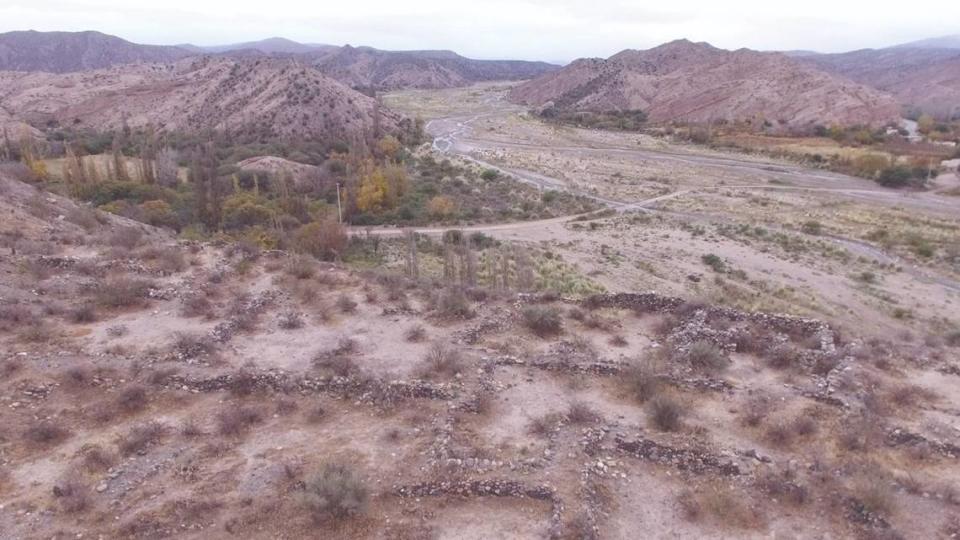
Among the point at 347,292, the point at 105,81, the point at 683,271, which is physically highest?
the point at 105,81

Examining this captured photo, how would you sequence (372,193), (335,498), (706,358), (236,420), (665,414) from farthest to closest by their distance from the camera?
(372,193)
(706,358)
(665,414)
(236,420)
(335,498)

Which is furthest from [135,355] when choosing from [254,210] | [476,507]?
[254,210]

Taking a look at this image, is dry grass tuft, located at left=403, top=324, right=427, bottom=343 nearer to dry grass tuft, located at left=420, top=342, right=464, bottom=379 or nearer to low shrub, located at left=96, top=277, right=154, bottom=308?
dry grass tuft, located at left=420, top=342, right=464, bottom=379

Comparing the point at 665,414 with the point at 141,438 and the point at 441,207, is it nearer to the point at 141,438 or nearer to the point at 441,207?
the point at 141,438

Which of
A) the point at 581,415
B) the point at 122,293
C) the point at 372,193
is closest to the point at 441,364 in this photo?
the point at 581,415

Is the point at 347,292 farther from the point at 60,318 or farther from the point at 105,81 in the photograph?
the point at 105,81

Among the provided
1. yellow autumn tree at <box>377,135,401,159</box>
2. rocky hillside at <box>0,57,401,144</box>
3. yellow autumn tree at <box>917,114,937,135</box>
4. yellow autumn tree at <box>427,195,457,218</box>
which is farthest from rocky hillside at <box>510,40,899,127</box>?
yellow autumn tree at <box>427,195,457,218</box>
